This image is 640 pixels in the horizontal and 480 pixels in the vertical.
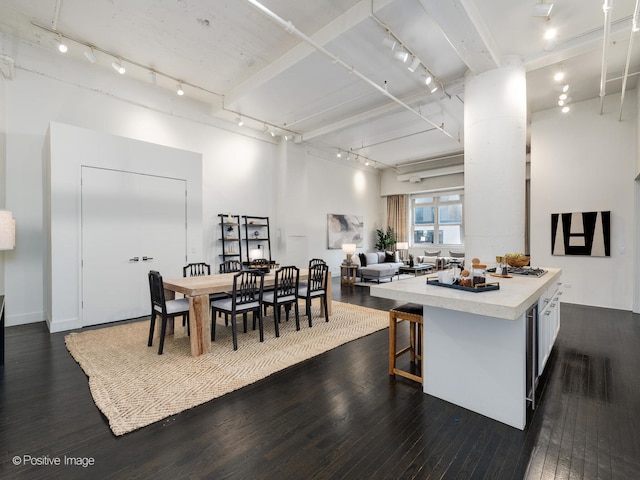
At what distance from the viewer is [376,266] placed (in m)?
8.57

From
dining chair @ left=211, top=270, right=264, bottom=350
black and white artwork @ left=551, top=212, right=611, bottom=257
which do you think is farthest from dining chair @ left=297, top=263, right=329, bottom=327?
black and white artwork @ left=551, top=212, right=611, bottom=257

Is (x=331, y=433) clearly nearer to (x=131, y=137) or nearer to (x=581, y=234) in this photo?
(x=131, y=137)

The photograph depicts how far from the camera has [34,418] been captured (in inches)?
84.6

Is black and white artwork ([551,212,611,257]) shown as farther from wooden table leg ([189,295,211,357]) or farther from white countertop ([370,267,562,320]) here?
wooden table leg ([189,295,211,357])

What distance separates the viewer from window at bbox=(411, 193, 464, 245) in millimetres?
10622

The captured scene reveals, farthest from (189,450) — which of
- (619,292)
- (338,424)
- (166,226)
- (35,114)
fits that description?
(619,292)

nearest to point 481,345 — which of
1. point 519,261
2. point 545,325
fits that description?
point 545,325

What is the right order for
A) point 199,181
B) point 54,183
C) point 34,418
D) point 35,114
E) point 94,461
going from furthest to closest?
point 199,181, point 35,114, point 54,183, point 34,418, point 94,461

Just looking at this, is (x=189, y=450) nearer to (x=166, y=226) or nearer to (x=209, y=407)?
(x=209, y=407)

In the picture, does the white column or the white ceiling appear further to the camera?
the white column

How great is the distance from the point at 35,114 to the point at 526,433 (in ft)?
22.1

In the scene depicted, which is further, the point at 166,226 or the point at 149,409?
the point at 166,226

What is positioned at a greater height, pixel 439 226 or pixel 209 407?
pixel 439 226

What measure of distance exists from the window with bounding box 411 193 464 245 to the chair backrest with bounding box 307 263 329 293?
751 cm
